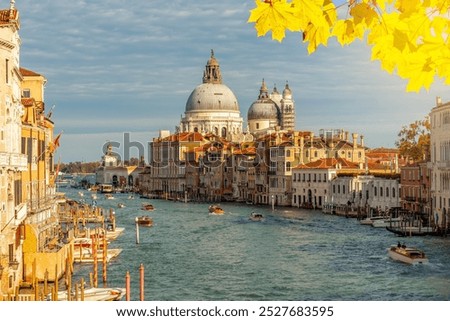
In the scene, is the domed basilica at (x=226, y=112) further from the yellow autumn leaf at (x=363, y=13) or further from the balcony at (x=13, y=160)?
the yellow autumn leaf at (x=363, y=13)

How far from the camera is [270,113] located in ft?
115

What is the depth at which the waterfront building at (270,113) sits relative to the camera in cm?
3428

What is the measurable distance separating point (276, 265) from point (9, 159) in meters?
3.21

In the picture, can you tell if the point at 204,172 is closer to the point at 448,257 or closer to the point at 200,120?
the point at 200,120

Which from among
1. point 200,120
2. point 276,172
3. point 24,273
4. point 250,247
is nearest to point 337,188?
point 276,172

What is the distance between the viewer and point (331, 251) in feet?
28.9

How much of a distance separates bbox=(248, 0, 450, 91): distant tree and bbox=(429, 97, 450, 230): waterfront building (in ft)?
31.1

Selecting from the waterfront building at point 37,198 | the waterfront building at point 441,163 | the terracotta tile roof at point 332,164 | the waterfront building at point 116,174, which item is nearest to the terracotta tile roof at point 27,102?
the waterfront building at point 37,198

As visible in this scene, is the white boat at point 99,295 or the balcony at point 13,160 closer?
the balcony at point 13,160

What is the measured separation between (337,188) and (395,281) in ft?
35.1

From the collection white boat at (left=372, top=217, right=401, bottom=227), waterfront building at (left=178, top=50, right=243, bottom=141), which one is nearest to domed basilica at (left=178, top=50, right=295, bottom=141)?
waterfront building at (left=178, top=50, right=243, bottom=141)

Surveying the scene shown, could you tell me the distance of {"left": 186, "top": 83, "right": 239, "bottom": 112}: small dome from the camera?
116ft

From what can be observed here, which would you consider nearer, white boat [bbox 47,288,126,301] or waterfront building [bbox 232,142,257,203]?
white boat [bbox 47,288,126,301]

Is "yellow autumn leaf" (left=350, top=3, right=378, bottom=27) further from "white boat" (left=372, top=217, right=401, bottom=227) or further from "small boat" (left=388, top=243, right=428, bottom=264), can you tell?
"white boat" (left=372, top=217, right=401, bottom=227)
